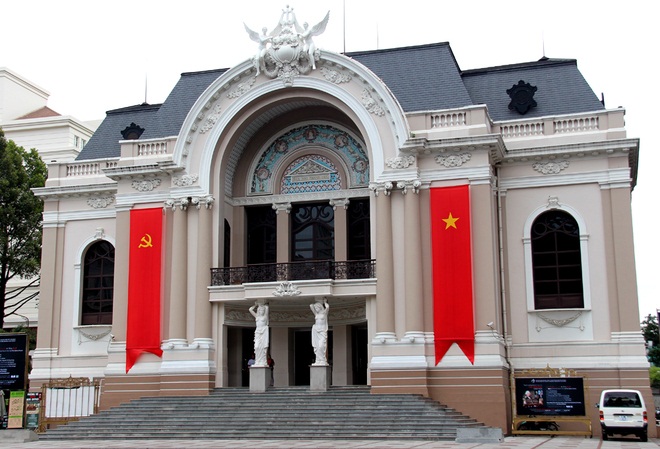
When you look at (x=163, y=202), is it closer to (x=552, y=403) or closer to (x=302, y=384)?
(x=302, y=384)

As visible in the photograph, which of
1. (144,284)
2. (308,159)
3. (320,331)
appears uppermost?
(308,159)

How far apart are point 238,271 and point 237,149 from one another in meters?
4.86

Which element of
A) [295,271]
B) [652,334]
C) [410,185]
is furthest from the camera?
[652,334]

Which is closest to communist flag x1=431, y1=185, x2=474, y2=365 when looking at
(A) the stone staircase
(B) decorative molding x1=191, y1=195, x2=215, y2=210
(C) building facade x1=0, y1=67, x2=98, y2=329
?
(A) the stone staircase

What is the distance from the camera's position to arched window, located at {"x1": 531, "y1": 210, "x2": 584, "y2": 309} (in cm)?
3103

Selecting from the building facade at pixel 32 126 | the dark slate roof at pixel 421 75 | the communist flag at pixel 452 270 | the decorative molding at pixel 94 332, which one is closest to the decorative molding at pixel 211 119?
the dark slate roof at pixel 421 75

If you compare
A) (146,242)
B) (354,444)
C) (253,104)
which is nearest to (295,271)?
(146,242)

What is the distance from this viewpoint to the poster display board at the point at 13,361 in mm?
28625

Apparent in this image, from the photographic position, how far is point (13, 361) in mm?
28781

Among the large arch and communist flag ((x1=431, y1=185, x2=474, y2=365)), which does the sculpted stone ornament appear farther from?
communist flag ((x1=431, y1=185, x2=474, y2=365))

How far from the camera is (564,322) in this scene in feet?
101

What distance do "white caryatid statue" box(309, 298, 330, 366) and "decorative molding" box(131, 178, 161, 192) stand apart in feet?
24.9

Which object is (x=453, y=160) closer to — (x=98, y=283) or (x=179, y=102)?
(x=179, y=102)

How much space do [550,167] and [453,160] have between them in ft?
11.7
